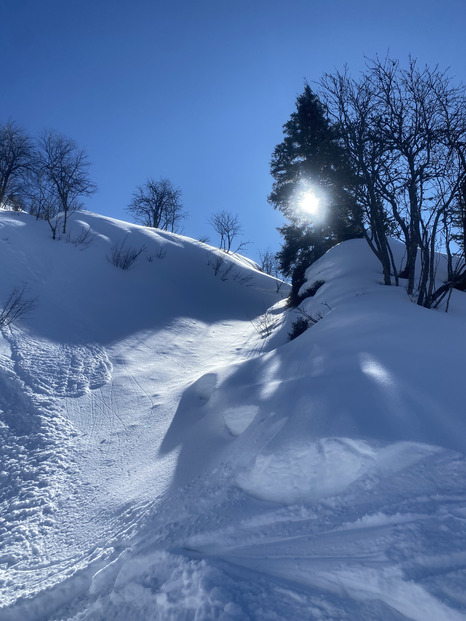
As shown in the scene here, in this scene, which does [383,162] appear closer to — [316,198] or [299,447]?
[299,447]

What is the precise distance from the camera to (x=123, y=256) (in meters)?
13.8

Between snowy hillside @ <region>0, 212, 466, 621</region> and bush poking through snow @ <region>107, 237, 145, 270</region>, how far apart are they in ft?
22.7

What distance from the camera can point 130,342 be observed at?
27.2 ft

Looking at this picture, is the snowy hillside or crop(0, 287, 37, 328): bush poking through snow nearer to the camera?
the snowy hillside

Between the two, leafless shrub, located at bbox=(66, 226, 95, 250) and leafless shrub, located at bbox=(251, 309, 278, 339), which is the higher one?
leafless shrub, located at bbox=(66, 226, 95, 250)

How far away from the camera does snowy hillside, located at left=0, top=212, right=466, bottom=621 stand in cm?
171

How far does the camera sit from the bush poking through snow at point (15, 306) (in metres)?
7.00

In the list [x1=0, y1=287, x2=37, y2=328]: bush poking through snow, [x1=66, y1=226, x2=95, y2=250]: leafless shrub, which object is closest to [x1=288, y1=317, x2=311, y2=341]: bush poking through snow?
[x1=0, y1=287, x2=37, y2=328]: bush poking through snow

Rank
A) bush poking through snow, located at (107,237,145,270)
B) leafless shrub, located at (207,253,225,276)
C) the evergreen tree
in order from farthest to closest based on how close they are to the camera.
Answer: leafless shrub, located at (207,253,225,276)
the evergreen tree
bush poking through snow, located at (107,237,145,270)

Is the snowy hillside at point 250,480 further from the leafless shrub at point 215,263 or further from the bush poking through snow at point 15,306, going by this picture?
the leafless shrub at point 215,263

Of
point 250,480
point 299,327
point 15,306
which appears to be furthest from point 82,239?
point 250,480

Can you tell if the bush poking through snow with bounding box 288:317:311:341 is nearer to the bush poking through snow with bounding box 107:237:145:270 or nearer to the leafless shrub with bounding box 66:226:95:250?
the bush poking through snow with bounding box 107:237:145:270

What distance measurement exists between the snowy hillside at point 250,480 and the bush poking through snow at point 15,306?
47 cm

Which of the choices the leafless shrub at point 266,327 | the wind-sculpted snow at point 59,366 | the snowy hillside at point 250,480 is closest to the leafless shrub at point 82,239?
the leafless shrub at point 266,327
